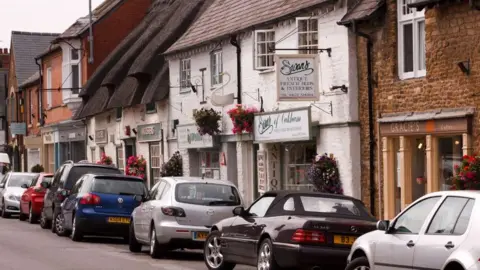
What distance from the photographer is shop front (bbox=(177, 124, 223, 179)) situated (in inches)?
1339

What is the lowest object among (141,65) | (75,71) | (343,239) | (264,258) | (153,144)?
(264,258)

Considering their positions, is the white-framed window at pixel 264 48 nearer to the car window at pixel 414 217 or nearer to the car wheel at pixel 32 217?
the car wheel at pixel 32 217

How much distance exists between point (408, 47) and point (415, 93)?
1.11 metres

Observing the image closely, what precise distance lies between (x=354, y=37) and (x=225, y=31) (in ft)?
25.5

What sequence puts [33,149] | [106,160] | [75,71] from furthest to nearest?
[33,149] < [75,71] < [106,160]

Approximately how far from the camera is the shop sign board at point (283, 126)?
26.5m

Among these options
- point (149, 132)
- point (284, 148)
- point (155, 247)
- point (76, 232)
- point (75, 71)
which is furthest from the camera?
point (75, 71)

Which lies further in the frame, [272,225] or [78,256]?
[78,256]

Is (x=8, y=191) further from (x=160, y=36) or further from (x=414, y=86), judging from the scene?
(x=414, y=86)

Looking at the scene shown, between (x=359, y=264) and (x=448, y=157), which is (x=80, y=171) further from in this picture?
(x=359, y=264)

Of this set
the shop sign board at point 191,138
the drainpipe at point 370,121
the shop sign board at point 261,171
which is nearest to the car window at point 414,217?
the drainpipe at point 370,121

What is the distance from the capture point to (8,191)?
39.7 metres

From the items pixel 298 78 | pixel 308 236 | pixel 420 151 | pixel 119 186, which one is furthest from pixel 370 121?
pixel 308 236

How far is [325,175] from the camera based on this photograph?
2553 centimetres
